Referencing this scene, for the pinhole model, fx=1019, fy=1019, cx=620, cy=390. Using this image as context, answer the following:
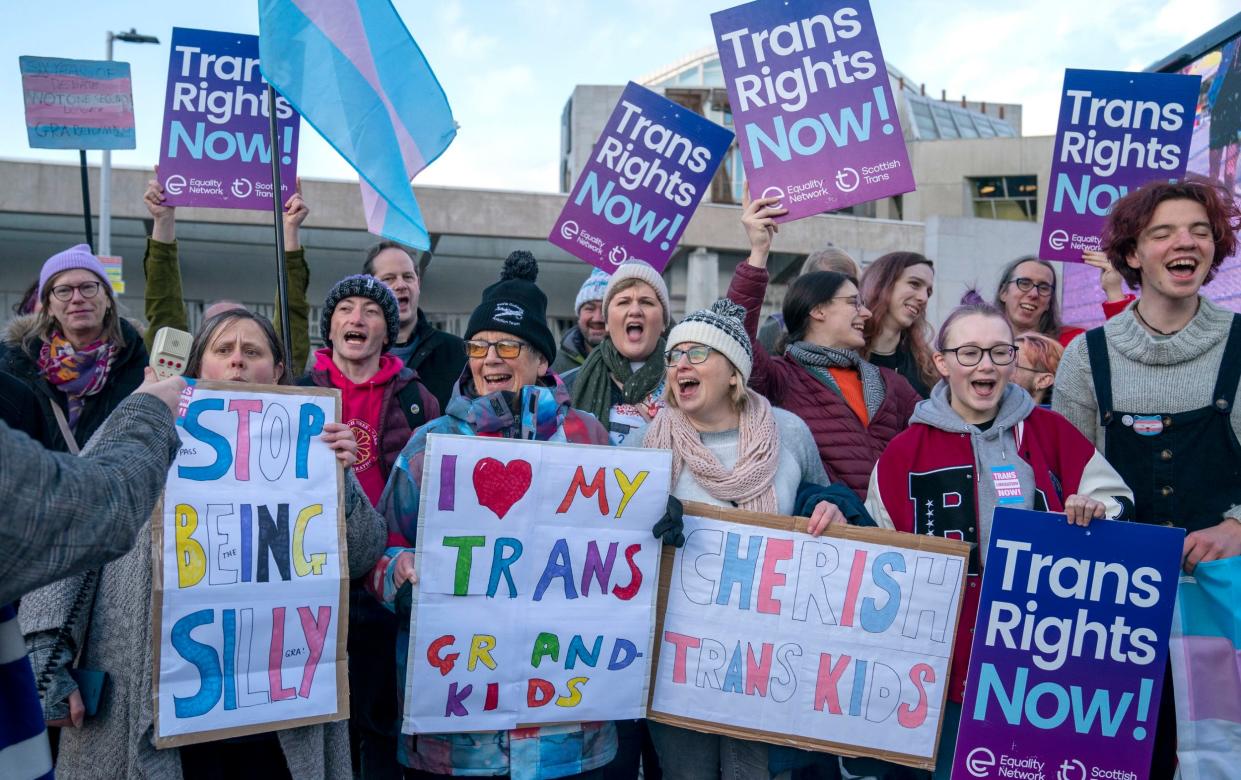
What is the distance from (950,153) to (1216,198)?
3087 cm

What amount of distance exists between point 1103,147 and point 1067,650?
3172 mm

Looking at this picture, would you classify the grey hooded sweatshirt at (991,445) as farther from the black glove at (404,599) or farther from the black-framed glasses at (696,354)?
the black glove at (404,599)

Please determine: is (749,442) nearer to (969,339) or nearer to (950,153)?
(969,339)

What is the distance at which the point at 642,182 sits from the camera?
5707 mm

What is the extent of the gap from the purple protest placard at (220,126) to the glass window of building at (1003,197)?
99.2 feet

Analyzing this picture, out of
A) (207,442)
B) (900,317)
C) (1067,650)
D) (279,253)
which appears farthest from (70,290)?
(1067,650)

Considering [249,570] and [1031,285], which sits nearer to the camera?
[249,570]

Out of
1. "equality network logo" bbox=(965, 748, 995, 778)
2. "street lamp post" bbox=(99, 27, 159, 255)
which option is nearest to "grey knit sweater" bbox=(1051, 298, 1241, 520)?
"equality network logo" bbox=(965, 748, 995, 778)

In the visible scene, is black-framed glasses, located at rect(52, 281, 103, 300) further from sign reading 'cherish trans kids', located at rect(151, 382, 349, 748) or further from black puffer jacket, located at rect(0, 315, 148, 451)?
sign reading 'cherish trans kids', located at rect(151, 382, 349, 748)

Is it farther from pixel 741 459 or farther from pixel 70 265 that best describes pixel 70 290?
pixel 741 459

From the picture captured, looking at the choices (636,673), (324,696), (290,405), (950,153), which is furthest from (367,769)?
(950,153)

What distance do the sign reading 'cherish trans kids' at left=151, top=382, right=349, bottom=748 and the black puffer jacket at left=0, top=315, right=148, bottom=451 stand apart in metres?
1.36

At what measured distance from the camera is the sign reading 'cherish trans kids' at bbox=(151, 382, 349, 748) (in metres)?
2.78

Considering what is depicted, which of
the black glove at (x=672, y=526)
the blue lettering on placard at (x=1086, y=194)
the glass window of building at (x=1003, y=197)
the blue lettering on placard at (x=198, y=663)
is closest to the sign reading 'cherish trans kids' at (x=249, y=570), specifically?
the blue lettering on placard at (x=198, y=663)
